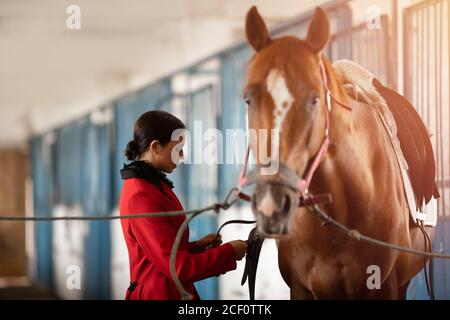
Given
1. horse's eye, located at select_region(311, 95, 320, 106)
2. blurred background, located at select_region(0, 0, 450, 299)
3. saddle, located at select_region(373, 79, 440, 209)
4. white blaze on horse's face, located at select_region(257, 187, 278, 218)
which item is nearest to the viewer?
white blaze on horse's face, located at select_region(257, 187, 278, 218)

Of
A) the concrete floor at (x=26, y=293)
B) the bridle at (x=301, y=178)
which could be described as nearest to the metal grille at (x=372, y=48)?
the bridle at (x=301, y=178)

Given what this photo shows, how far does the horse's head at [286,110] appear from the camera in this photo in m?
1.96

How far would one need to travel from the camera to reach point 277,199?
Result: 6.42 ft

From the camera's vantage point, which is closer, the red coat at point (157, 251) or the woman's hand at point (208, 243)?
the red coat at point (157, 251)

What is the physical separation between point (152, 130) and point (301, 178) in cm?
45

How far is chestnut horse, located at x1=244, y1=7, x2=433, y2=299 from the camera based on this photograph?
2029mm

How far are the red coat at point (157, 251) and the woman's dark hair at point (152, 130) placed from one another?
0.11 meters

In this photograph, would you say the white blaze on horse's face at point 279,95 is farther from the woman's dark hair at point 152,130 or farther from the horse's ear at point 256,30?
the woman's dark hair at point 152,130

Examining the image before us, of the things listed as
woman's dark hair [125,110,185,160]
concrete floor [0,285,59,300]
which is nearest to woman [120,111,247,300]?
woman's dark hair [125,110,185,160]

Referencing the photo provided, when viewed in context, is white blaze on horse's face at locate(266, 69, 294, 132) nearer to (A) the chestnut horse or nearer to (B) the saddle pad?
(A) the chestnut horse

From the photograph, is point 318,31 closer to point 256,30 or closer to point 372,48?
point 256,30
